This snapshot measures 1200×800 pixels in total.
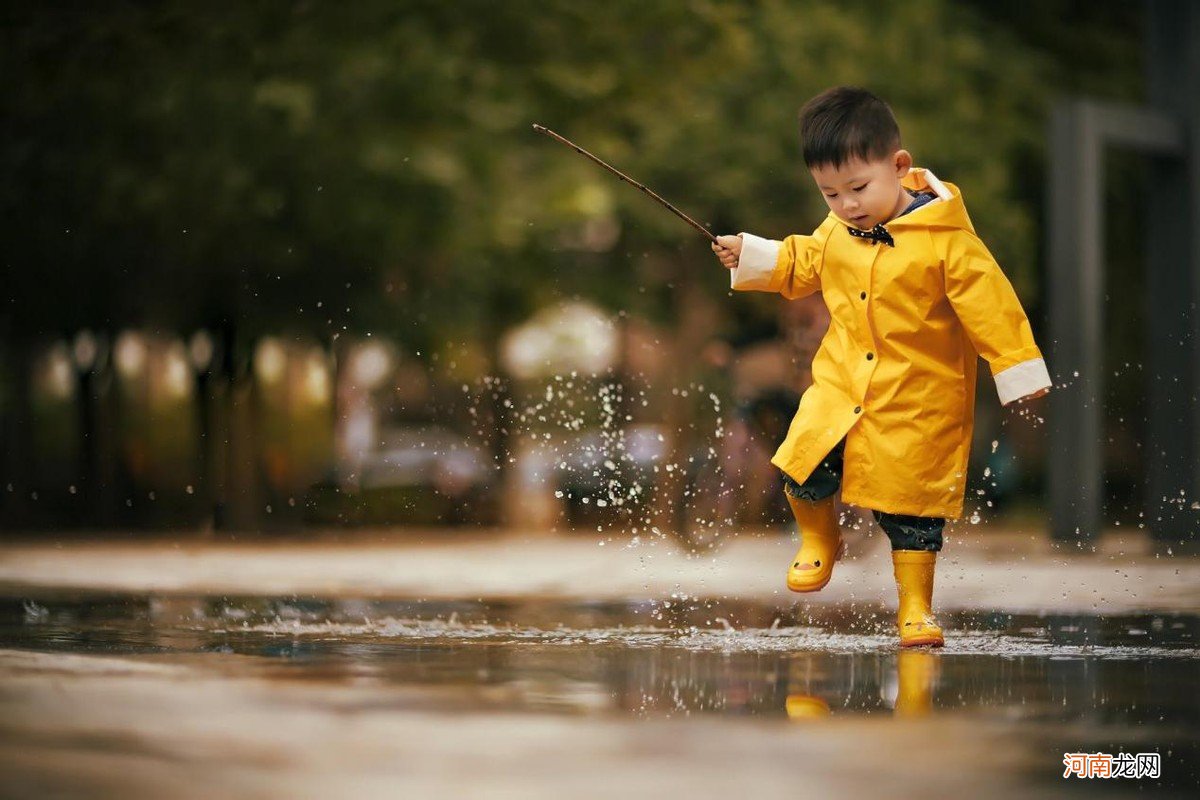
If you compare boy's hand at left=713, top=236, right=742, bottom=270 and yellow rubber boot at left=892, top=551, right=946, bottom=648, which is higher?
boy's hand at left=713, top=236, right=742, bottom=270

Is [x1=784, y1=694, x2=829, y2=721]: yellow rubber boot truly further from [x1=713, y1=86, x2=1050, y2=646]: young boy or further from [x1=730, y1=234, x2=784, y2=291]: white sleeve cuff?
[x1=730, y1=234, x2=784, y2=291]: white sleeve cuff

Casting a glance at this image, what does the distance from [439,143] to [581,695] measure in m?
11.9

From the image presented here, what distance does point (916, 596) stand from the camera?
824cm

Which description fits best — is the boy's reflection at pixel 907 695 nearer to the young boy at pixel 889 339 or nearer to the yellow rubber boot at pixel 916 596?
the yellow rubber boot at pixel 916 596

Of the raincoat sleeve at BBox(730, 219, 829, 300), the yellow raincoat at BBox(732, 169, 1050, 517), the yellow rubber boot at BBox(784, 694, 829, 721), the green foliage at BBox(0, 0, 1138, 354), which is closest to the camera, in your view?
the yellow rubber boot at BBox(784, 694, 829, 721)

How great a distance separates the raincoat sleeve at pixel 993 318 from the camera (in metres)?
7.89

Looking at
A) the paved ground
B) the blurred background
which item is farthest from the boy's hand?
the blurred background

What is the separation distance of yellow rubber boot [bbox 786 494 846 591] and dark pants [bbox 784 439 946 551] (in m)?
0.06

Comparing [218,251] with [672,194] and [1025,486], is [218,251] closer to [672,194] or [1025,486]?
[672,194]

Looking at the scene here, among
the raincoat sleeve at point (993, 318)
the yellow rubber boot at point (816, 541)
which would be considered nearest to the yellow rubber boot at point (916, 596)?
the yellow rubber boot at point (816, 541)

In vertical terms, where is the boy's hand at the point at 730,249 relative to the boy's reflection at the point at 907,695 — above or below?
above

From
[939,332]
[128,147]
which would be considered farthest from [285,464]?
[939,332]

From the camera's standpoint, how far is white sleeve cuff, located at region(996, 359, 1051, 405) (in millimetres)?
7871

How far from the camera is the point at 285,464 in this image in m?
32.3
